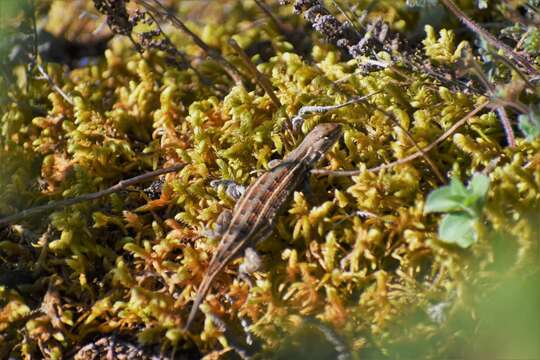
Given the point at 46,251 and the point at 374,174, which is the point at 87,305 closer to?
the point at 46,251

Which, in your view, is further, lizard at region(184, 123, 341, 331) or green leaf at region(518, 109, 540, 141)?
lizard at region(184, 123, 341, 331)

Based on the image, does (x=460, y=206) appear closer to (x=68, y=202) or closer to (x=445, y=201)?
(x=445, y=201)

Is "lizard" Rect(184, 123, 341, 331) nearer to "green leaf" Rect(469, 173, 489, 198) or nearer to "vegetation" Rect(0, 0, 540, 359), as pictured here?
"vegetation" Rect(0, 0, 540, 359)

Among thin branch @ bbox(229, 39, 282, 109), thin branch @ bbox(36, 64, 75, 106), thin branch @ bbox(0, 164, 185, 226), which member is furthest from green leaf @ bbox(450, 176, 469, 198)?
thin branch @ bbox(36, 64, 75, 106)

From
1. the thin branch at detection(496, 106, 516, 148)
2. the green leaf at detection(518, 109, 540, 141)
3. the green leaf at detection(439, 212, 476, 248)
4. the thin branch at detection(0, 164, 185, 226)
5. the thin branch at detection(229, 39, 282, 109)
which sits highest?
the thin branch at detection(229, 39, 282, 109)

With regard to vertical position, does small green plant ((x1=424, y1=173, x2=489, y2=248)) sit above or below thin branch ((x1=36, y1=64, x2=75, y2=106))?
below

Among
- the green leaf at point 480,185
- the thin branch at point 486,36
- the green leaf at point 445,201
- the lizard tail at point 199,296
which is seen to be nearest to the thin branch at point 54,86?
the lizard tail at point 199,296

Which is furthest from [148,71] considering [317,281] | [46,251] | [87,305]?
[317,281]

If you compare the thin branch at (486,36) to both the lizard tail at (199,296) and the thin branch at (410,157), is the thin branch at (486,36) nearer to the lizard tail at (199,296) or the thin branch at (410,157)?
the thin branch at (410,157)
